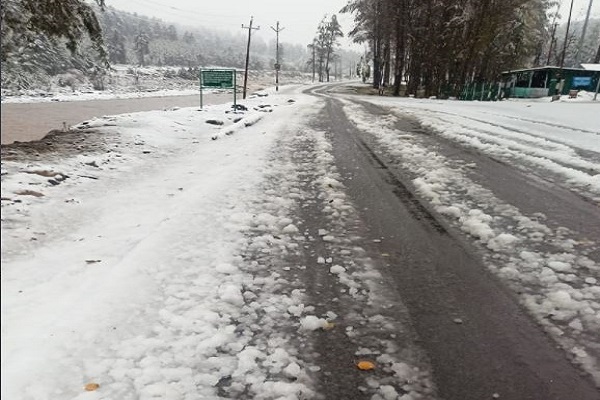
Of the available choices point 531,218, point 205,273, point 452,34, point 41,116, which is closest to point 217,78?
point 41,116

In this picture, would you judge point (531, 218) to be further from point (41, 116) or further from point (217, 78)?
point (41, 116)

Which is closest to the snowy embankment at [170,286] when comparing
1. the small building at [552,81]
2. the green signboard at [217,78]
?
the green signboard at [217,78]

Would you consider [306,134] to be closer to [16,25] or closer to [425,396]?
[16,25]

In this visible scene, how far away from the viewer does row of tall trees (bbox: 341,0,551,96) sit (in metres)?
30.9

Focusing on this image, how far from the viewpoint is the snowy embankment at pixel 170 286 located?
2469 mm

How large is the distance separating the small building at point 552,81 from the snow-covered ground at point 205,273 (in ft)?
110

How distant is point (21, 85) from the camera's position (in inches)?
283

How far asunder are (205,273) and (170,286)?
0.34 m

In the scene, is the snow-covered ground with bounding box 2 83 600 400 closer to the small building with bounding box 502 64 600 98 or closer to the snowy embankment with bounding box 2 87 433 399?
the snowy embankment with bounding box 2 87 433 399

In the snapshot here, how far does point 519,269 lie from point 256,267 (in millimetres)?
2371

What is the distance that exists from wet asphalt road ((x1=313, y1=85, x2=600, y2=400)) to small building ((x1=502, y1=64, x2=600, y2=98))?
3651cm

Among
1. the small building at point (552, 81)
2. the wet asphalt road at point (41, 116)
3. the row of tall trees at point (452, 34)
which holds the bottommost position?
the wet asphalt road at point (41, 116)

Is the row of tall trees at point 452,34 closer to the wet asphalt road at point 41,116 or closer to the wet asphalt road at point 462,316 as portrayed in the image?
the wet asphalt road at point 41,116

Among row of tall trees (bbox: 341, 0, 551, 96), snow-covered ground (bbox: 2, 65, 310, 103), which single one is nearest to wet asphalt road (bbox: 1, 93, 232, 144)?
snow-covered ground (bbox: 2, 65, 310, 103)
